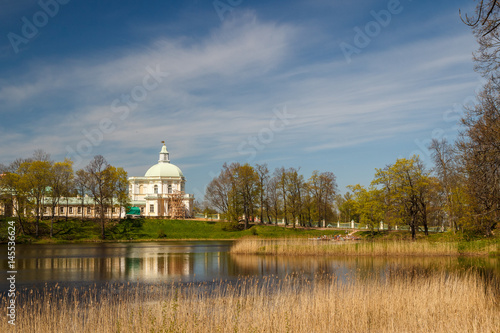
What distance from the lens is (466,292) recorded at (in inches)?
544

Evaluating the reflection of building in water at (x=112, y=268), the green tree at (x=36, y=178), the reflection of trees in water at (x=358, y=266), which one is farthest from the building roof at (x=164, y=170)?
the reflection of trees in water at (x=358, y=266)

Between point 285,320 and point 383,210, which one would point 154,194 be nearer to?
point 383,210

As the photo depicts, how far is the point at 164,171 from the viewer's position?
326 feet

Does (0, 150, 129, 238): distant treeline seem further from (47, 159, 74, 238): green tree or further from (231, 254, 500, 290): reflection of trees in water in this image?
(231, 254, 500, 290): reflection of trees in water

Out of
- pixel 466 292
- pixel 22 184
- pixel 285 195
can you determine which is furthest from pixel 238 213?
pixel 466 292

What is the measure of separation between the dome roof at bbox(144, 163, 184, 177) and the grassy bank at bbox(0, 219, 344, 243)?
87.5 ft

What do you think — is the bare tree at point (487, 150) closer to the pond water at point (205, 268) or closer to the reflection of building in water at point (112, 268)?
the pond water at point (205, 268)

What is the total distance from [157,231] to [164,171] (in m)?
34.6

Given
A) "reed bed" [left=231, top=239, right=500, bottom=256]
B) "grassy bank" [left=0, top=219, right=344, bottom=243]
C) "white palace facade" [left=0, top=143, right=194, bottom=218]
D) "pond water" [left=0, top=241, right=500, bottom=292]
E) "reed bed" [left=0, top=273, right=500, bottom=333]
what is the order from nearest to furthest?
"reed bed" [left=0, top=273, right=500, bottom=333] → "pond water" [left=0, top=241, right=500, bottom=292] → "reed bed" [left=231, top=239, right=500, bottom=256] → "grassy bank" [left=0, top=219, right=344, bottom=243] → "white palace facade" [left=0, top=143, right=194, bottom=218]

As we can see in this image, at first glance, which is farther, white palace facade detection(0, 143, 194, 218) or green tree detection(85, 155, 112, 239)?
white palace facade detection(0, 143, 194, 218)

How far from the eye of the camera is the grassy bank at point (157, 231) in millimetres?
60000

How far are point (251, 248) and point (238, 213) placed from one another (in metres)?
35.0

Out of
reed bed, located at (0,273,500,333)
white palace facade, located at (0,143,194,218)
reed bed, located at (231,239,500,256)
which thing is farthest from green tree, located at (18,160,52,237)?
reed bed, located at (0,273,500,333)

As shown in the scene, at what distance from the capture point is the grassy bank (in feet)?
197
